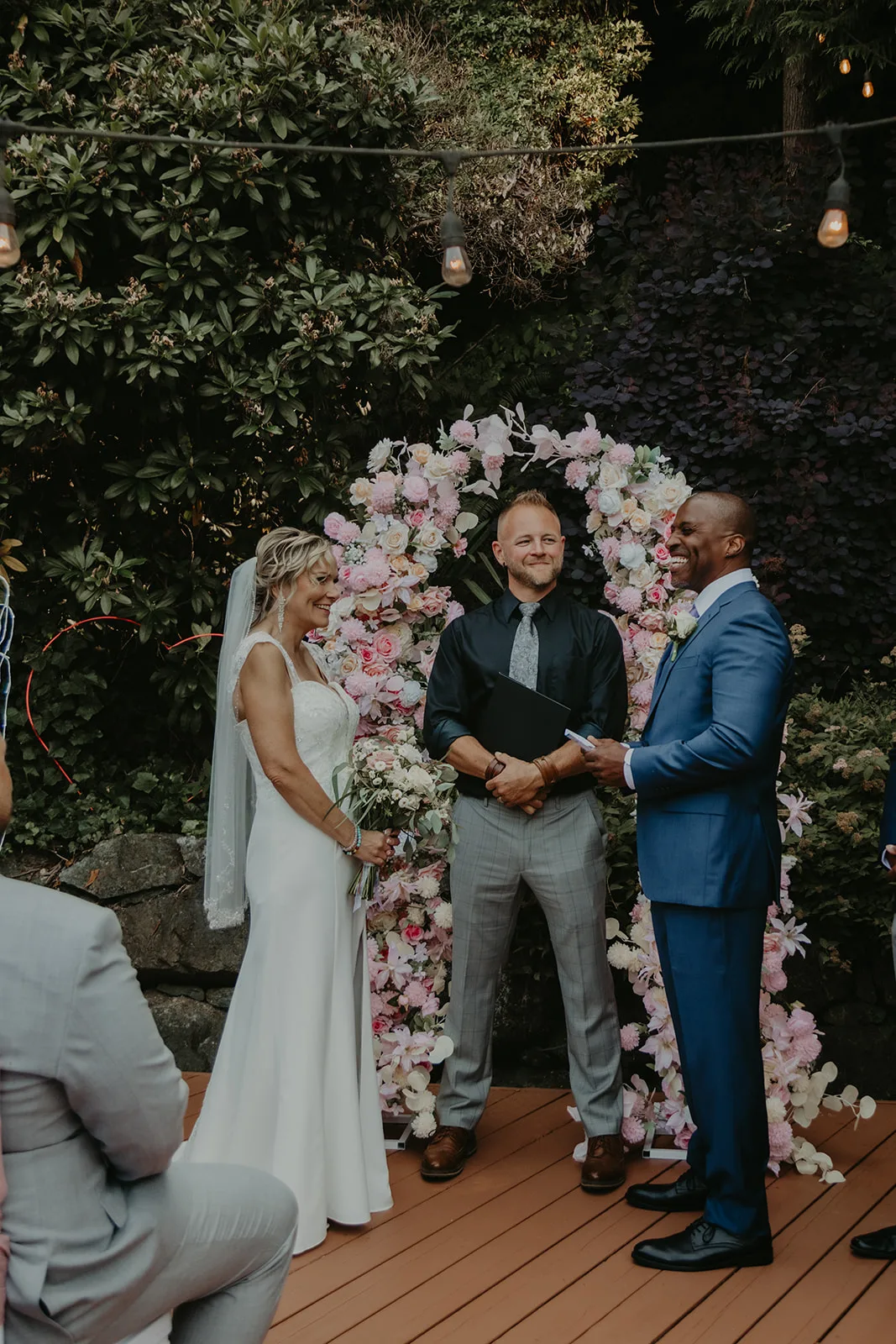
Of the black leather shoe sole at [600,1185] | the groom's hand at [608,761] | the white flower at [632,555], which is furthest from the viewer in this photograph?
the white flower at [632,555]

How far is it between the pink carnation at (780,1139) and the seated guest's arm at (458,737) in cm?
121

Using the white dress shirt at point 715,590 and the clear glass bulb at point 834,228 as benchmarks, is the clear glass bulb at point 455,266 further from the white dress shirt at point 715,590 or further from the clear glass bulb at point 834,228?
the white dress shirt at point 715,590

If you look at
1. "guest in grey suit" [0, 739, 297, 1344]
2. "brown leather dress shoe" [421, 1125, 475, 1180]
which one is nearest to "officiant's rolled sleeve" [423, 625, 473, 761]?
"brown leather dress shoe" [421, 1125, 475, 1180]

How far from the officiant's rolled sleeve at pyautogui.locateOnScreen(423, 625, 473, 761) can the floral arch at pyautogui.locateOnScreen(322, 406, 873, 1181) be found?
22 centimetres

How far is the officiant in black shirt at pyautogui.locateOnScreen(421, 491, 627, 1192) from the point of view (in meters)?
3.87

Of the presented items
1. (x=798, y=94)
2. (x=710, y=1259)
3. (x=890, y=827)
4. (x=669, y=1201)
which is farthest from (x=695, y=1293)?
(x=798, y=94)

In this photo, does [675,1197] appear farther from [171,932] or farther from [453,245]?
[453,245]

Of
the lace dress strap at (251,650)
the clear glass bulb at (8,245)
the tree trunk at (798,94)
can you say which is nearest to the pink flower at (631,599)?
the lace dress strap at (251,650)

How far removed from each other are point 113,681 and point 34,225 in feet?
6.84

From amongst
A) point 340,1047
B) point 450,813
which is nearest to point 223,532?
point 450,813

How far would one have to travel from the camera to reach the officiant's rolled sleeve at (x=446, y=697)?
402 cm

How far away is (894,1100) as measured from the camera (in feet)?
14.6

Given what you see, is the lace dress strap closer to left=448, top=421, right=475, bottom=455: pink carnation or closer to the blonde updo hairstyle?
the blonde updo hairstyle

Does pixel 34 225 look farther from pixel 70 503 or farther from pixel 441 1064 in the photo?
pixel 441 1064
